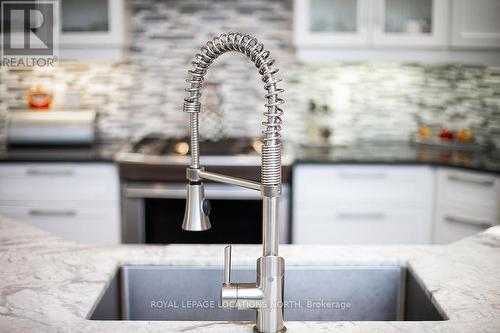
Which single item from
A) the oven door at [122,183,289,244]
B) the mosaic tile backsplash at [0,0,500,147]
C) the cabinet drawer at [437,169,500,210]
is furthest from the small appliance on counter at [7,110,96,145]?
the cabinet drawer at [437,169,500,210]

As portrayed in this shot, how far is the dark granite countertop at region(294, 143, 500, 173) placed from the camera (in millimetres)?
3566

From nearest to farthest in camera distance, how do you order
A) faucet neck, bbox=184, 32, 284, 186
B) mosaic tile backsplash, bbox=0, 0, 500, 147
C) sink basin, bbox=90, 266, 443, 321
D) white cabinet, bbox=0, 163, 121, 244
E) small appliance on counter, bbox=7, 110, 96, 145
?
1. faucet neck, bbox=184, 32, 284, 186
2. sink basin, bbox=90, 266, 443, 321
3. white cabinet, bbox=0, 163, 121, 244
4. small appliance on counter, bbox=7, 110, 96, 145
5. mosaic tile backsplash, bbox=0, 0, 500, 147

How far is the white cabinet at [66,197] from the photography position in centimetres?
364

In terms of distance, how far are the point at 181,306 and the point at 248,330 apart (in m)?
0.45

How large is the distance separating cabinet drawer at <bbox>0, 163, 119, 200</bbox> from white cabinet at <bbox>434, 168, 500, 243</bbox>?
175 cm

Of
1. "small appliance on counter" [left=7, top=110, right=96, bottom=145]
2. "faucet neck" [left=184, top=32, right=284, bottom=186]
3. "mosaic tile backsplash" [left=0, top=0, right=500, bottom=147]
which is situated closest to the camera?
"faucet neck" [left=184, top=32, right=284, bottom=186]

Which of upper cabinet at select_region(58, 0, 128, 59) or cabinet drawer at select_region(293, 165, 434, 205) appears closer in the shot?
cabinet drawer at select_region(293, 165, 434, 205)

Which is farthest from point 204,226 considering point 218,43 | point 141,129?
point 141,129

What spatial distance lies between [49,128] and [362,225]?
1.84 metres

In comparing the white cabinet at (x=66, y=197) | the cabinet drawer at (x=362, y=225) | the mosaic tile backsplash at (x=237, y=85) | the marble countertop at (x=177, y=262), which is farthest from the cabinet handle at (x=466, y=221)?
the white cabinet at (x=66, y=197)

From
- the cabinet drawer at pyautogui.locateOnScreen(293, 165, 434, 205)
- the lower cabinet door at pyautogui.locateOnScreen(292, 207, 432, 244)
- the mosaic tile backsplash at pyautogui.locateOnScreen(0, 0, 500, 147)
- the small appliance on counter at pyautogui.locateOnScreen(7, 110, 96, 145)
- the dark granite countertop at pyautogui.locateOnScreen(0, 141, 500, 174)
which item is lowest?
the lower cabinet door at pyautogui.locateOnScreen(292, 207, 432, 244)

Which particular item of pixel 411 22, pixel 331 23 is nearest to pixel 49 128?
pixel 331 23

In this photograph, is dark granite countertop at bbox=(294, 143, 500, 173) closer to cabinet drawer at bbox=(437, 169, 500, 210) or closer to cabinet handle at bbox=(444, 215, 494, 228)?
cabinet drawer at bbox=(437, 169, 500, 210)

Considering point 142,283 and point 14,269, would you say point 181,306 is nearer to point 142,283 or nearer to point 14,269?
point 142,283
